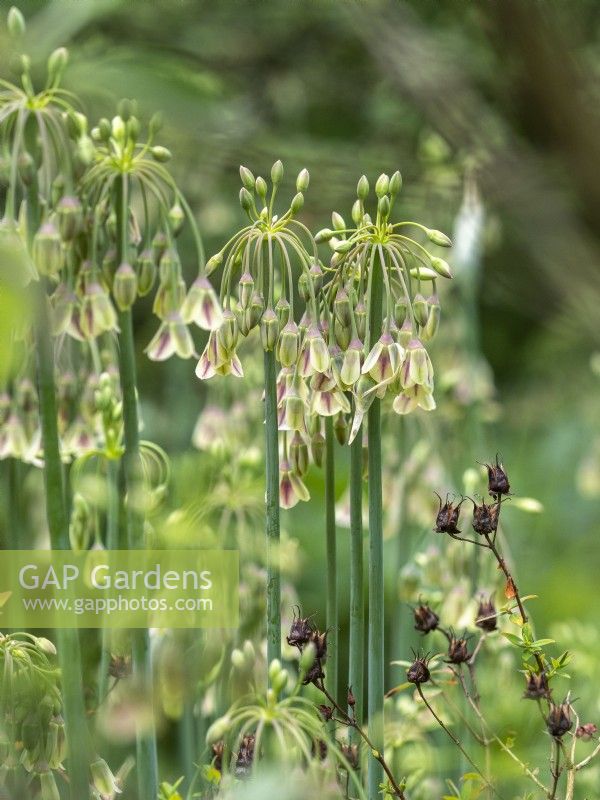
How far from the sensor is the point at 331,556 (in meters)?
1.31

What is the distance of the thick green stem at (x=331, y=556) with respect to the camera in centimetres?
127

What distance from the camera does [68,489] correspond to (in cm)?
158

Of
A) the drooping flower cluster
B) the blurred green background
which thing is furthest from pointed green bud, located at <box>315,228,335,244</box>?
the blurred green background

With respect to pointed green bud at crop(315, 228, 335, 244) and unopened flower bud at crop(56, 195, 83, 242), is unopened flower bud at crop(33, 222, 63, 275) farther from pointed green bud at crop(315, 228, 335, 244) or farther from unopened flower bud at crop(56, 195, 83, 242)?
pointed green bud at crop(315, 228, 335, 244)

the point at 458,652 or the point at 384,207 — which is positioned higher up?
the point at 384,207

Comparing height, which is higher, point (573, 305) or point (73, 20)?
point (73, 20)

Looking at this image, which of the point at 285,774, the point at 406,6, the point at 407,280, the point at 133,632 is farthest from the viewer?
the point at 406,6

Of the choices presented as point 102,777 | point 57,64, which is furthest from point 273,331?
point 102,777

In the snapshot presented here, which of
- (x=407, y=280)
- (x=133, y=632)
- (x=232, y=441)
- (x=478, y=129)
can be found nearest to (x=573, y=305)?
(x=478, y=129)

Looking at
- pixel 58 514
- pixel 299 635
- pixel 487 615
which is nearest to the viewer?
pixel 299 635

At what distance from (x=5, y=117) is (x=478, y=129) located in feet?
3.96

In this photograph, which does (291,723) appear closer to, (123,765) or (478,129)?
(123,765)

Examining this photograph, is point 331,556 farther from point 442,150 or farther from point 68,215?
point 442,150

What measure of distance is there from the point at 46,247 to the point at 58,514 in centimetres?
31
